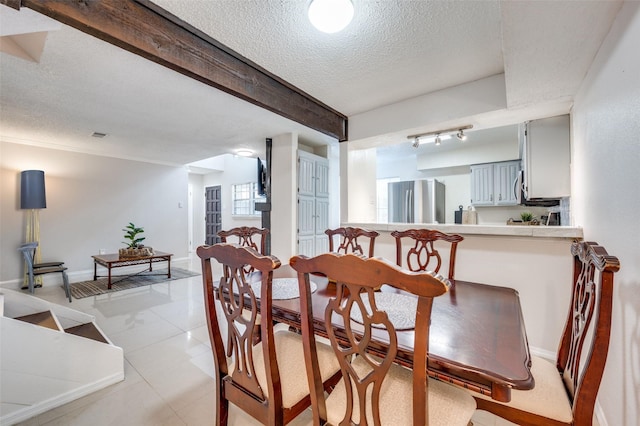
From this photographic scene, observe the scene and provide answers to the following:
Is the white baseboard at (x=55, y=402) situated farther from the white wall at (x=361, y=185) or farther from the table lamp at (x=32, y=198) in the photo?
the table lamp at (x=32, y=198)

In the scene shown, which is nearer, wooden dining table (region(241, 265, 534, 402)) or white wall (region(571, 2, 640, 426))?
wooden dining table (region(241, 265, 534, 402))

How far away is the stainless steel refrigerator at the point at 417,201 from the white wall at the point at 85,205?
16.6ft

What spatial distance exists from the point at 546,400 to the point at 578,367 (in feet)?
0.58

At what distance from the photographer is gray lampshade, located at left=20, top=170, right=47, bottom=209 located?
4.13 metres

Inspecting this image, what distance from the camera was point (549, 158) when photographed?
8.02 feet

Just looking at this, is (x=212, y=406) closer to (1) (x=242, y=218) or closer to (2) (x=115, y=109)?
(2) (x=115, y=109)

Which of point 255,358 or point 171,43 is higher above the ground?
point 171,43

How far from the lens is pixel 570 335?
124 centimetres

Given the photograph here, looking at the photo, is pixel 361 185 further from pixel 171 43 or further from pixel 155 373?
pixel 155 373

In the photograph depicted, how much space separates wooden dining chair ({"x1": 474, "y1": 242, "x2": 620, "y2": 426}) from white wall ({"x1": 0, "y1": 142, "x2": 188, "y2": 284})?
6.40 metres

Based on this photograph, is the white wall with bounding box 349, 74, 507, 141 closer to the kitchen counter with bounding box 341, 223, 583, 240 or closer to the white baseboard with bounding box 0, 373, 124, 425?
the kitchen counter with bounding box 341, 223, 583, 240

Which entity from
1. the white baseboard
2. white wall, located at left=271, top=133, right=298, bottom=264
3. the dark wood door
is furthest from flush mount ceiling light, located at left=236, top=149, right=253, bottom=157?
the white baseboard

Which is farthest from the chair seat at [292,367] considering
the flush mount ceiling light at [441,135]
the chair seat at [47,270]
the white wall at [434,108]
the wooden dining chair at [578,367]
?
the chair seat at [47,270]

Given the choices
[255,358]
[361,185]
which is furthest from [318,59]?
[255,358]
